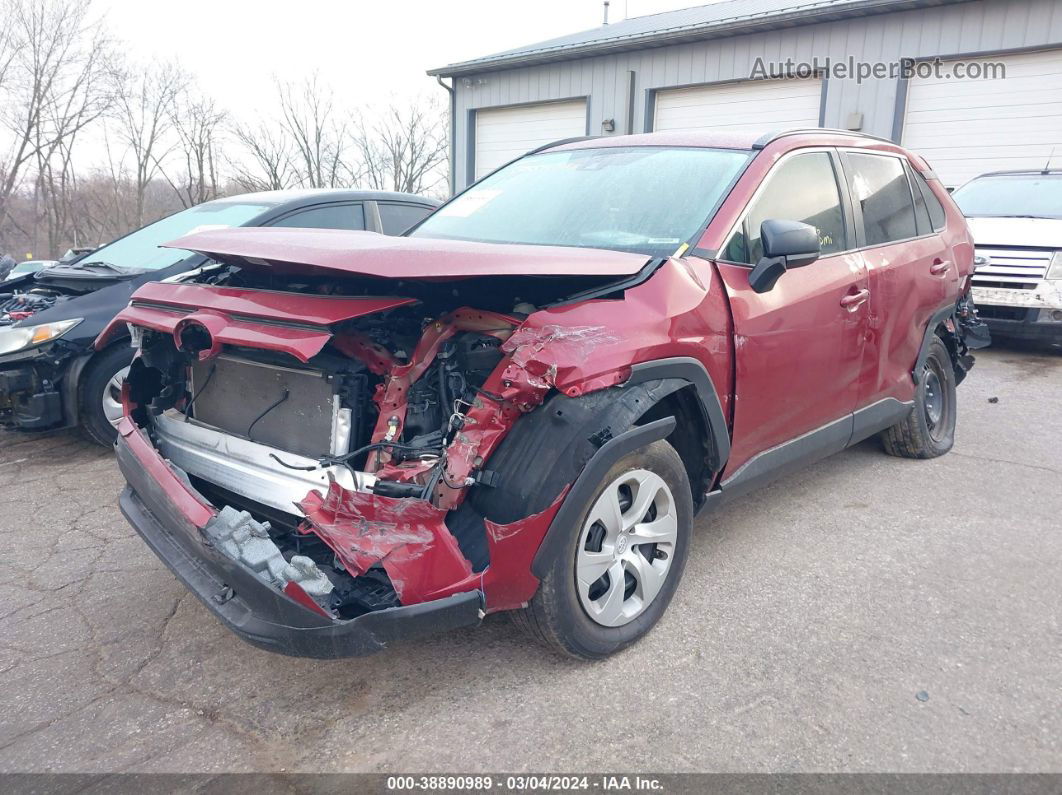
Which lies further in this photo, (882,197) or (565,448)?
(882,197)

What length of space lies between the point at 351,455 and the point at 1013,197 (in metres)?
9.32

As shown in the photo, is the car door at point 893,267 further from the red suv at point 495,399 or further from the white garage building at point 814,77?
the white garage building at point 814,77

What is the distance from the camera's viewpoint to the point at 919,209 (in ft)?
14.7

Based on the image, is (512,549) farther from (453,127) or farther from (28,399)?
(453,127)

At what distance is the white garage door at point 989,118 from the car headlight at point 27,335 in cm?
1222

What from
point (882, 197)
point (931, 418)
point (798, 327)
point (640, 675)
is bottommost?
point (640, 675)

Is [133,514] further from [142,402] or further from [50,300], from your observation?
[50,300]

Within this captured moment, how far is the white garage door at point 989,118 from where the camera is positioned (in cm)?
1106

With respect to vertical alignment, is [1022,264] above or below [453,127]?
below

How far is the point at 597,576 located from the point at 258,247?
5.31 ft

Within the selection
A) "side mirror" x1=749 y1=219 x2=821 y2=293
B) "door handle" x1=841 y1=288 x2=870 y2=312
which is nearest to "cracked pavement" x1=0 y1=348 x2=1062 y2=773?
"door handle" x1=841 y1=288 x2=870 y2=312

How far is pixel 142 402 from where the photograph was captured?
3123 mm

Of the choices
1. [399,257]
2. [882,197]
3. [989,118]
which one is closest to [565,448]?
[399,257]

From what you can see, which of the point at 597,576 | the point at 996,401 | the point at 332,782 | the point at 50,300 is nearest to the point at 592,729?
the point at 597,576
